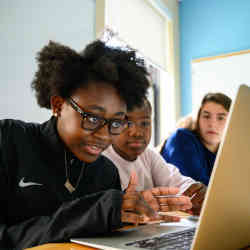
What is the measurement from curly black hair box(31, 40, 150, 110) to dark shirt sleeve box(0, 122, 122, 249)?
0.38 m

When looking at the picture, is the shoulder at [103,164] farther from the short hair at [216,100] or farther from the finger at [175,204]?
the short hair at [216,100]

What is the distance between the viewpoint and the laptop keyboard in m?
0.53

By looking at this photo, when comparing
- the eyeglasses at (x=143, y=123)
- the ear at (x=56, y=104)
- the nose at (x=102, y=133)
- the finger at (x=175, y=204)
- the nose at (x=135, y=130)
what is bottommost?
the finger at (x=175, y=204)

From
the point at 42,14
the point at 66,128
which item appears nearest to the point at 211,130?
the point at 42,14

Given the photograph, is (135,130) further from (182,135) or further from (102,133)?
(182,135)

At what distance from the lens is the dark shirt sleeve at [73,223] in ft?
1.96

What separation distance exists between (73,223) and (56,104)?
1.43 feet

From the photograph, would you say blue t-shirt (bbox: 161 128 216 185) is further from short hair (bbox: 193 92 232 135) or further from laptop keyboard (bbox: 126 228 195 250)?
laptop keyboard (bbox: 126 228 195 250)

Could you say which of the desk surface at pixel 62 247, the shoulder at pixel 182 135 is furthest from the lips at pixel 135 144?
the desk surface at pixel 62 247

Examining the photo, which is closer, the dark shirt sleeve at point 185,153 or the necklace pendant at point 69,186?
the necklace pendant at point 69,186

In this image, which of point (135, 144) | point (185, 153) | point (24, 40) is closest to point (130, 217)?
point (135, 144)

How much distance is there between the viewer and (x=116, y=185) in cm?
104

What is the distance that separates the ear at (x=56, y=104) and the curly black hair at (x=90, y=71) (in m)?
0.01

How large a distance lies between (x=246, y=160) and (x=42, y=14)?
57.1 inches
